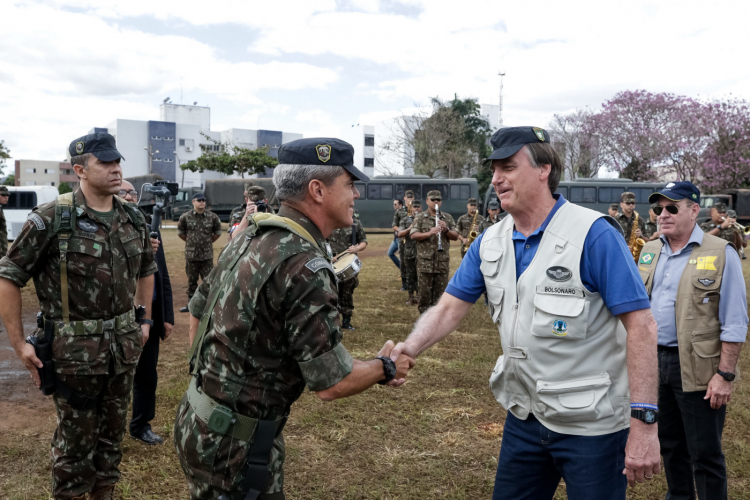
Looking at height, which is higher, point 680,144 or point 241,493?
point 680,144

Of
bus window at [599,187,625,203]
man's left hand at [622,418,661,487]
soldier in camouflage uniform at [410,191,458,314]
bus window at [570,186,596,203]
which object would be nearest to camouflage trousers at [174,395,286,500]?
man's left hand at [622,418,661,487]

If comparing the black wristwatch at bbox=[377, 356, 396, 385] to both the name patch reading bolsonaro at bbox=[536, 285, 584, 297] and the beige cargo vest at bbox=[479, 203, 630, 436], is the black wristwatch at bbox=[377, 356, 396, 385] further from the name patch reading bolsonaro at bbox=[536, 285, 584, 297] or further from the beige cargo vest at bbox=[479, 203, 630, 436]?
the name patch reading bolsonaro at bbox=[536, 285, 584, 297]

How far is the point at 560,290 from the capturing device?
2.22 m

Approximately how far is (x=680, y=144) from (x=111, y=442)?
37948 millimetres

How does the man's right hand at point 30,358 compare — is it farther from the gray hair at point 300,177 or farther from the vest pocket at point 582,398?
the vest pocket at point 582,398

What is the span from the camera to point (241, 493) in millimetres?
2014

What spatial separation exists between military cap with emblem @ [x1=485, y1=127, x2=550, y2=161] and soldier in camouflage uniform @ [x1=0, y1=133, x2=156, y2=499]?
94.0 inches

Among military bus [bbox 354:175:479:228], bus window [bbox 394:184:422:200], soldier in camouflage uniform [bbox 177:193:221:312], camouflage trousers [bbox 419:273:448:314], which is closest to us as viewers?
camouflage trousers [bbox 419:273:448:314]

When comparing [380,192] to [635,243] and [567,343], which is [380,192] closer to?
[635,243]

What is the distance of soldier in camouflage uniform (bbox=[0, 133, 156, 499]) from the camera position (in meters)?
3.19

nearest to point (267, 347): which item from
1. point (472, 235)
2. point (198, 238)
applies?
point (198, 238)

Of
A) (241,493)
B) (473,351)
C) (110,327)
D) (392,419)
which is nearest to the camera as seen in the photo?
(241,493)

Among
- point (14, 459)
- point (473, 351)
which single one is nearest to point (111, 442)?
point (14, 459)

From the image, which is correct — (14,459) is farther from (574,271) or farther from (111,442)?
(574,271)
